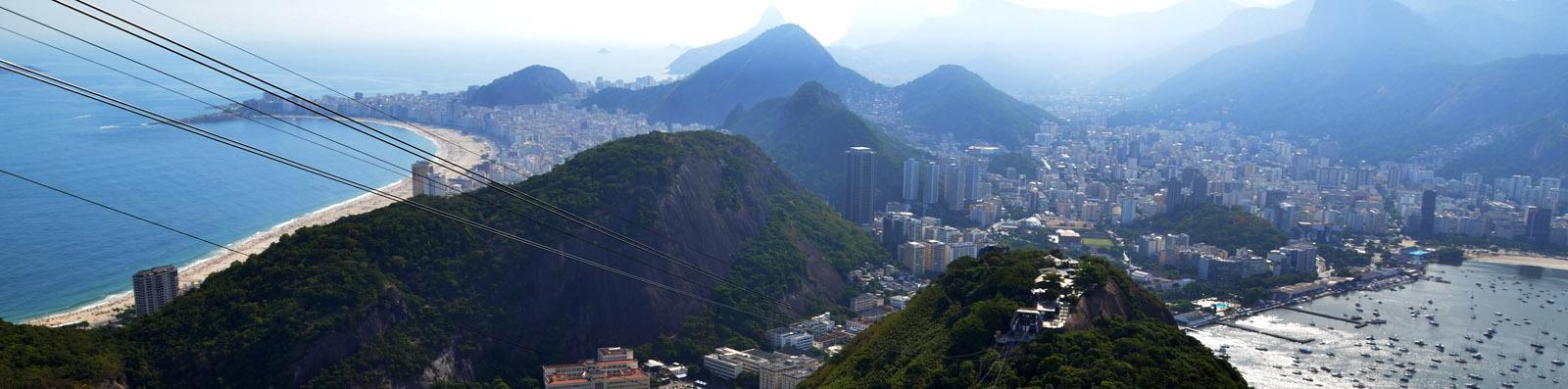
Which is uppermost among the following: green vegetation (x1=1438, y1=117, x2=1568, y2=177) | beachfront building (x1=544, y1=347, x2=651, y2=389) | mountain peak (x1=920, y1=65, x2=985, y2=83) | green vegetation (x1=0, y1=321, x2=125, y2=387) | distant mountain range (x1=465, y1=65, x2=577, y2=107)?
mountain peak (x1=920, y1=65, x2=985, y2=83)

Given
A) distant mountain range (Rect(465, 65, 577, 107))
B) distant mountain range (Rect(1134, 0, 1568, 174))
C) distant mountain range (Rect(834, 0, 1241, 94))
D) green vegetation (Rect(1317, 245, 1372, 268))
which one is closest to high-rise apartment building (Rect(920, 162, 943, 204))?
green vegetation (Rect(1317, 245, 1372, 268))

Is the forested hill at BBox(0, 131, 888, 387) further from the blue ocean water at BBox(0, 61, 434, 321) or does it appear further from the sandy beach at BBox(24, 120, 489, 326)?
the blue ocean water at BBox(0, 61, 434, 321)

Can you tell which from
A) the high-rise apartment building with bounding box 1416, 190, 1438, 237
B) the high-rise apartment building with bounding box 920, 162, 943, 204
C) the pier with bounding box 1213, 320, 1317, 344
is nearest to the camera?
the pier with bounding box 1213, 320, 1317, 344

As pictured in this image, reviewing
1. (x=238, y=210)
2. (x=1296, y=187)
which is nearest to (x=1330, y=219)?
(x=1296, y=187)

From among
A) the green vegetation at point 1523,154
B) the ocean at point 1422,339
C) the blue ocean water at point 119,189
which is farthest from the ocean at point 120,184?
the green vegetation at point 1523,154

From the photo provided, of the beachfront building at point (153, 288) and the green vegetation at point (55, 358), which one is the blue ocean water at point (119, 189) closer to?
the beachfront building at point (153, 288)

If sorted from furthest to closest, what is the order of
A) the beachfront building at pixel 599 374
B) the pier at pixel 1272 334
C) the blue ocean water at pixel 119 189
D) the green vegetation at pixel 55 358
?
1. the blue ocean water at pixel 119 189
2. the pier at pixel 1272 334
3. the beachfront building at pixel 599 374
4. the green vegetation at pixel 55 358

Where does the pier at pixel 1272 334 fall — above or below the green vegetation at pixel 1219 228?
below
